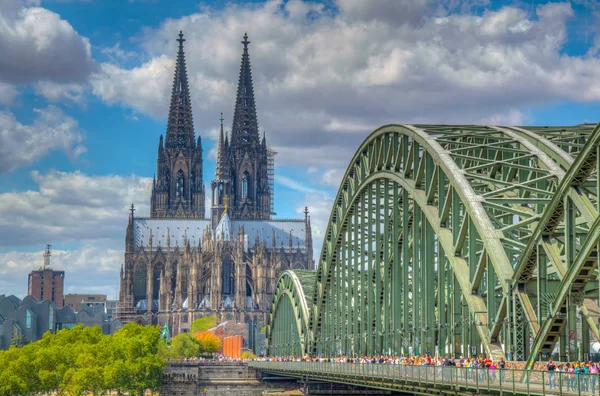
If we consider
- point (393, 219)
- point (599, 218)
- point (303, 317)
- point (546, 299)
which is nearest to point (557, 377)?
point (599, 218)

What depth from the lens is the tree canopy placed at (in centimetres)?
11188

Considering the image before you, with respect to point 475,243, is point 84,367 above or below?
below

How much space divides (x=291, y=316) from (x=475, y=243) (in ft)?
234

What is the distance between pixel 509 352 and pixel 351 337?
34816mm

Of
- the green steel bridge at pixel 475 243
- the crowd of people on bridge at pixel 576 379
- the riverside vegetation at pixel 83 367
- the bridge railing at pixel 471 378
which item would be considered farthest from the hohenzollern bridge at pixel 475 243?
the riverside vegetation at pixel 83 367

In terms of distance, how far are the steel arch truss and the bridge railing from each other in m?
36.9

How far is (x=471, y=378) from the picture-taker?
42594 millimetres

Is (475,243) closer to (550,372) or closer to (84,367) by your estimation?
(550,372)

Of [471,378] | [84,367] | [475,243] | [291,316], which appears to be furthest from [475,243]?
[84,367]

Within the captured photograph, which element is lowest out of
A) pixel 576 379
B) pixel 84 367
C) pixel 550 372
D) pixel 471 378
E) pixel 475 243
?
pixel 84 367

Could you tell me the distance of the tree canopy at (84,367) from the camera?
11188cm

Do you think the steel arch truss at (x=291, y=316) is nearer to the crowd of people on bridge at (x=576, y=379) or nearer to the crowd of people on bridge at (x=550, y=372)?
the crowd of people on bridge at (x=550, y=372)

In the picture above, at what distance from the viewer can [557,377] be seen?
3506 cm

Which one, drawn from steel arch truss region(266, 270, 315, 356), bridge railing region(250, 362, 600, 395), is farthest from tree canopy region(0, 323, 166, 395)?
bridge railing region(250, 362, 600, 395)
